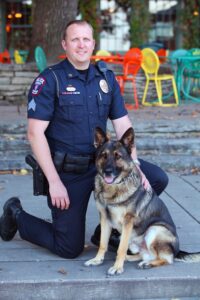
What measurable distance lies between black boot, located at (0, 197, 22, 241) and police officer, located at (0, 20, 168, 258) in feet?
0.66

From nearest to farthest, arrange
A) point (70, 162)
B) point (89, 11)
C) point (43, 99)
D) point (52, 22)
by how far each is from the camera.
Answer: point (43, 99), point (70, 162), point (52, 22), point (89, 11)

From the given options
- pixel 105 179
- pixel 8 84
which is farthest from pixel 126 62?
pixel 105 179

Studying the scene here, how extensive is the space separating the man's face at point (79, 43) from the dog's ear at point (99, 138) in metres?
0.63

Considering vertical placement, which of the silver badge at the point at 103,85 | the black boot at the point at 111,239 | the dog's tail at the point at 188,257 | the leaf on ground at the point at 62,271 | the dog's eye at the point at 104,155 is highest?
the silver badge at the point at 103,85

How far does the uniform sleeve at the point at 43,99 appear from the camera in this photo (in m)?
4.02

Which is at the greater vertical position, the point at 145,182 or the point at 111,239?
the point at 145,182

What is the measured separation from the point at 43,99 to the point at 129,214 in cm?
101

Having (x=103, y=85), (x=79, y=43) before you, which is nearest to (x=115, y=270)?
(x=103, y=85)

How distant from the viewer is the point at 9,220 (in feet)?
14.6

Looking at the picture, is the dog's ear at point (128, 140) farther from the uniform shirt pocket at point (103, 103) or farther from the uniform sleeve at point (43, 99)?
the uniform sleeve at point (43, 99)

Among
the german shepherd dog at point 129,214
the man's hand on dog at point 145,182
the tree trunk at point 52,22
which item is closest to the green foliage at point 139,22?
the tree trunk at point 52,22

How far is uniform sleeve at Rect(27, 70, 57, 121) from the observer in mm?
4020

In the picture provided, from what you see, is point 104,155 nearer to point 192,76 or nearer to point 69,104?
point 69,104

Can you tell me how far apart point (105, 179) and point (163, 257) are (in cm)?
74
